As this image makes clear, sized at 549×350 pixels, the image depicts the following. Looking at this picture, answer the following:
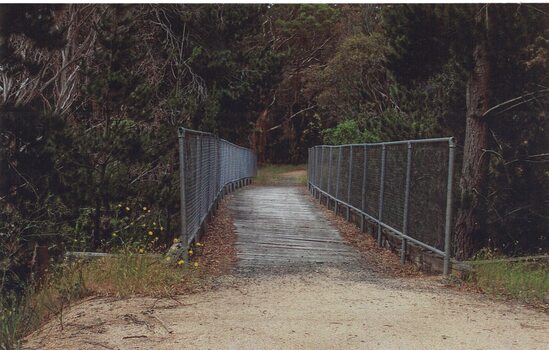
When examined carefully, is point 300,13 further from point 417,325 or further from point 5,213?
point 417,325

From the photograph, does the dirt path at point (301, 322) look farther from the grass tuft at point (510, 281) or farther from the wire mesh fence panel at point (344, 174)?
the wire mesh fence panel at point (344, 174)

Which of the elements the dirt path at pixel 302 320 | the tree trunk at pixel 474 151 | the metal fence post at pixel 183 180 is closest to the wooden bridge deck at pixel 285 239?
the metal fence post at pixel 183 180

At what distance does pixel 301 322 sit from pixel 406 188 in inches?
152

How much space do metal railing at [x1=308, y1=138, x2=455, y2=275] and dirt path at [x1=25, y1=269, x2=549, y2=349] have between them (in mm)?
1276

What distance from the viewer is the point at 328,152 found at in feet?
52.5

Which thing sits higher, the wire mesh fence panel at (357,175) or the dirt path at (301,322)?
the wire mesh fence panel at (357,175)

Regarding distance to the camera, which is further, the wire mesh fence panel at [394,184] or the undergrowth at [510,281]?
the wire mesh fence panel at [394,184]

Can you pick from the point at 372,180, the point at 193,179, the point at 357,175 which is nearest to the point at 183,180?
the point at 193,179

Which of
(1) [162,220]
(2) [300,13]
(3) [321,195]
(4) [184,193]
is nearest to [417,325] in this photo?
(4) [184,193]

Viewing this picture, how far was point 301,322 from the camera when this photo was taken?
4711mm

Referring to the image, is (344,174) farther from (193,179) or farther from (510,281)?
(510,281)

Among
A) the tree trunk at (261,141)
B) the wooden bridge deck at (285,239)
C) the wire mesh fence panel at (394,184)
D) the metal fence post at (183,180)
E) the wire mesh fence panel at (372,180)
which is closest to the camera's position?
the metal fence post at (183,180)

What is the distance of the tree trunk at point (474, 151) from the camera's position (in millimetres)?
10289

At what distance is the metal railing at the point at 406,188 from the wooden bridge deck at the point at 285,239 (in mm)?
807
